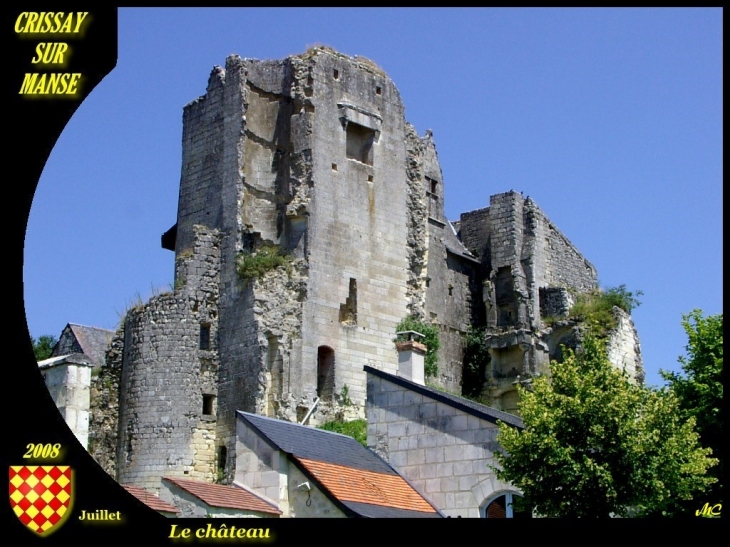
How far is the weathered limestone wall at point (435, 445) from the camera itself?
19953mm

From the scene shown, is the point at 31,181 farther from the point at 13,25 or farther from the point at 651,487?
the point at 651,487

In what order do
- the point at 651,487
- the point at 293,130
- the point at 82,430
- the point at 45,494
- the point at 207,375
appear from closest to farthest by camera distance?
the point at 45,494, the point at 651,487, the point at 82,430, the point at 207,375, the point at 293,130

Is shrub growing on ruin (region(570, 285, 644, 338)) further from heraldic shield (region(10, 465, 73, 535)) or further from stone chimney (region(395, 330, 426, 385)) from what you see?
heraldic shield (region(10, 465, 73, 535))

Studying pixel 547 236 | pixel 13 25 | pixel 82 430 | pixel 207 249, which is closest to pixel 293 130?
pixel 207 249

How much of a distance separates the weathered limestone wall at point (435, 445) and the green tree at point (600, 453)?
1659 millimetres

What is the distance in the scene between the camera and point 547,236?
40.9 meters

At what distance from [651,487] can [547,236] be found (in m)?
24.0

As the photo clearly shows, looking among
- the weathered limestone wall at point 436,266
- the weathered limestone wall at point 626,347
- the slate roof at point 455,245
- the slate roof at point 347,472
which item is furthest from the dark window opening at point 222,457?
the slate roof at point 347,472

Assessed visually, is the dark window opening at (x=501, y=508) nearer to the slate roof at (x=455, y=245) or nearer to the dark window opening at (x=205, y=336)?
the dark window opening at (x=205, y=336)

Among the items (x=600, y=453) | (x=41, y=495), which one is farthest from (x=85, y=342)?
(x=41, y=495)

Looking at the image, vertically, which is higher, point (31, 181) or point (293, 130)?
point (293, 130)

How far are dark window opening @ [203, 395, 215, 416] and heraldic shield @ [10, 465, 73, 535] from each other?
21838mm

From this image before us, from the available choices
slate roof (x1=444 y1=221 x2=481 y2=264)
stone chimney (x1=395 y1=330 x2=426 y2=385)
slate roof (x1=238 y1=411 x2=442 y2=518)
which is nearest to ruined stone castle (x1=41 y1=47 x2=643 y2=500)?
slate roof (x1=444 y1=221 x2=481 y2=264)

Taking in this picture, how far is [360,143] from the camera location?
120 ft
